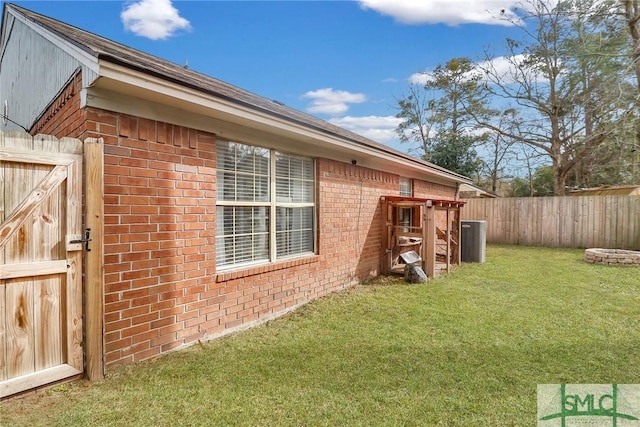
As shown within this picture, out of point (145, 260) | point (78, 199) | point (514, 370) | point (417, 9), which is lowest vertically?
point (514, 370)

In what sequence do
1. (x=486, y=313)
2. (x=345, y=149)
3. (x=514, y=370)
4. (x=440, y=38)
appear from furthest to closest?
1. (x=440, y=38)
2. (x=345, y=149)
3. (x=486, y=313)
4. (x=514, y=370)

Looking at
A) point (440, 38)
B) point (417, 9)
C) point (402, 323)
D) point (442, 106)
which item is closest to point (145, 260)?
point (402, 323)

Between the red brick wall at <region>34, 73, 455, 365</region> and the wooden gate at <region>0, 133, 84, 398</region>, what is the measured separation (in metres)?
0.27

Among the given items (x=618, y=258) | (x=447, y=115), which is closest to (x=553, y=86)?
(x=447, y=115)

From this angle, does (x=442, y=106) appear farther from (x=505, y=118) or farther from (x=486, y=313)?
(x=486, y=313)

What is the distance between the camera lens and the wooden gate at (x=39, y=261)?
7.95 feet

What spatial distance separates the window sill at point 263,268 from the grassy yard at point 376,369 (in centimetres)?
71

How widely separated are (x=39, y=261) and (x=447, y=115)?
25.6 metres

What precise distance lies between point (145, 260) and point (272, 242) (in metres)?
1.79

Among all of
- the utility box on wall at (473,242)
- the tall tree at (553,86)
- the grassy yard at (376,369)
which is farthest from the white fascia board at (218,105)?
the tall tree at (553,86)

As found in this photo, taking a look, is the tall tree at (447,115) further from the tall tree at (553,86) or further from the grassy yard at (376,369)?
the grassy yard at (376,369)

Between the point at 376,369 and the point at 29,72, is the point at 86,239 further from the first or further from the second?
the point at 29,72

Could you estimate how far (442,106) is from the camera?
2444cm

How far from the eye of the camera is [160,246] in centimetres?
332
